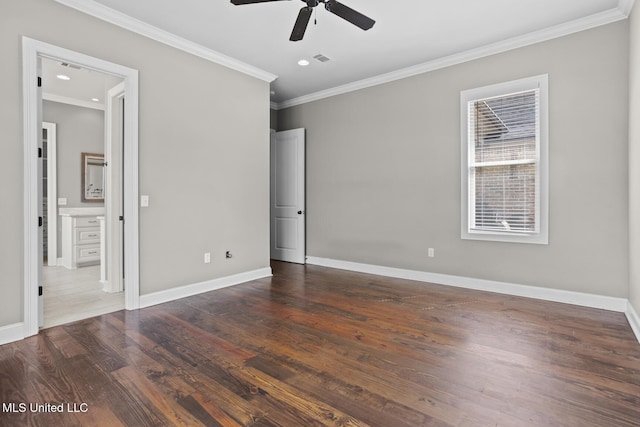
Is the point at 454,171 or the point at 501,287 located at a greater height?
the point at 454,171

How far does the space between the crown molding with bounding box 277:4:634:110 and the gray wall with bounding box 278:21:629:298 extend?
65mm

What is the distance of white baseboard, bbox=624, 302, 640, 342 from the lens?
2.76 m

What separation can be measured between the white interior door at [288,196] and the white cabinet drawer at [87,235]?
302 cm

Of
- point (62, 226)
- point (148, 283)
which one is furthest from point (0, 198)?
point (62, 226)

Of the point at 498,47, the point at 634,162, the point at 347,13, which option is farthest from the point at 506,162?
the point at 347,13

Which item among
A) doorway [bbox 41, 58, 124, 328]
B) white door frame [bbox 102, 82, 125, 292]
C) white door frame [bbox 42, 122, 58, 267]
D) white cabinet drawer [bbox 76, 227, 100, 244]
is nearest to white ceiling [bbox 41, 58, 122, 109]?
doorway [bbox 41, 58, 124, 328]

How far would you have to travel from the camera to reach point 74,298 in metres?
3.90

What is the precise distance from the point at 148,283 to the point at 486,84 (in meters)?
4.47

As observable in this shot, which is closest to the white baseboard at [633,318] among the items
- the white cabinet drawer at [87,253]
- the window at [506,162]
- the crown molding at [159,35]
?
the window at [506,162]

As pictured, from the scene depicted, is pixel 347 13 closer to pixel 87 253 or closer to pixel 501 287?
A: pixel 501 287

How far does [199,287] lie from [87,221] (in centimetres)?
310

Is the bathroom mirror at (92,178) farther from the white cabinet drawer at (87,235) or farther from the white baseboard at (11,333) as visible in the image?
the white baseboard at (11,333)

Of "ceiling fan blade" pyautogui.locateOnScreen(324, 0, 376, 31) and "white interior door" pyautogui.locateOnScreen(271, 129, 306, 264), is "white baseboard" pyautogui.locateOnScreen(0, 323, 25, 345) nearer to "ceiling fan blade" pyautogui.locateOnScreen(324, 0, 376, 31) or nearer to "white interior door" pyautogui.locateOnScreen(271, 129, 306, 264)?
"ceiling fan blade" pyautogui.locateOnScreen(324, 0, 376, 31)

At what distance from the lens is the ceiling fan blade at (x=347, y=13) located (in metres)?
2.60
